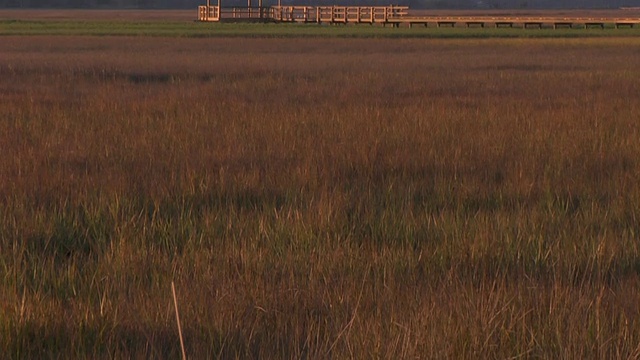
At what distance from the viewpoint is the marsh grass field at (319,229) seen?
433 cm

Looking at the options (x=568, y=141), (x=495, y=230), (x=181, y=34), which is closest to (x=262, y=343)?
(x=495, y=230)

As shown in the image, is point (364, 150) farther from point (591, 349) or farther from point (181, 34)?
point (181, 34)

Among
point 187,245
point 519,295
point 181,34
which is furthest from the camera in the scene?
point 181,34

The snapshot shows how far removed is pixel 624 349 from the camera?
13.5ft

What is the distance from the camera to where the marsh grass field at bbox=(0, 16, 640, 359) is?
14.2 feet

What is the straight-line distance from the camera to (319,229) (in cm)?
643

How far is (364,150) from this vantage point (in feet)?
33.3

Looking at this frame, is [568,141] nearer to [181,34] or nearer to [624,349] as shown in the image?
[624,349]

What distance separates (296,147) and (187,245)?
4.77 meters

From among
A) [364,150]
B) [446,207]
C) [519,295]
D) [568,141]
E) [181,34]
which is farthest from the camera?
[181,34]

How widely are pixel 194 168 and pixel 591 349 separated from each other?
18.0 feet

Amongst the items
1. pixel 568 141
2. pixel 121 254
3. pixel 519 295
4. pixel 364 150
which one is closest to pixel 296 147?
pixel 364 150

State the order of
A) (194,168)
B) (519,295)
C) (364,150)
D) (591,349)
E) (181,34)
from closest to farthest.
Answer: (591,349)
(519,295)
(194,168)
(364,150)
(181,34)

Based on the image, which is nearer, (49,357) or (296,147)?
(49,357)
